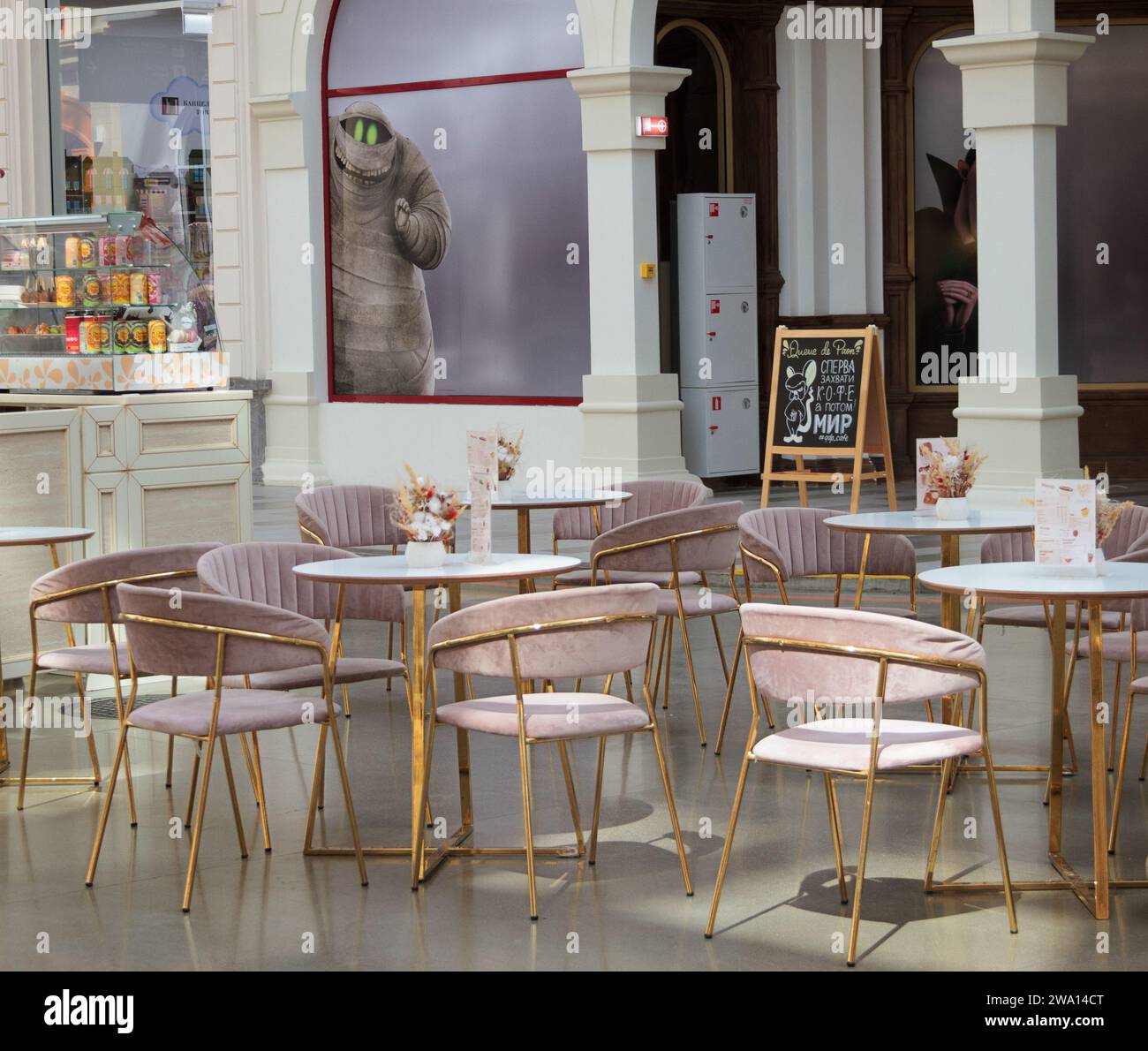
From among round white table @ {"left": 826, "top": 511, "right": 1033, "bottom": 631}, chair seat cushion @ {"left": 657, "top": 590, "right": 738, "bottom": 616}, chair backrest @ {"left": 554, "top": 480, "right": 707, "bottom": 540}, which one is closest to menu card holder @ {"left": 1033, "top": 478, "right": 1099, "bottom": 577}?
round white table @ {"left": 826, "top": 511, "right": 1033, "bottom": 631}

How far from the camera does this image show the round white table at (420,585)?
A: 4789mm

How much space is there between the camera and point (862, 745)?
418cm

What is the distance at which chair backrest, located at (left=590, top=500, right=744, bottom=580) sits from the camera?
610 cm

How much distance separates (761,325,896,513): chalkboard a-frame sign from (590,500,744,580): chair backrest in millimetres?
3346

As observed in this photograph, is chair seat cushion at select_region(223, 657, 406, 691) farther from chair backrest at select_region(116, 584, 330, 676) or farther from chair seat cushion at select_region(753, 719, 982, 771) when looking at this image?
chair seat cushion at select_region(753, 719, 982, 771)

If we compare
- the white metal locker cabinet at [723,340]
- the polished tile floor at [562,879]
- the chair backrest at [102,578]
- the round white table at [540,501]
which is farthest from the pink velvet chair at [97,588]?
the white metal locker cabinet at [723,340]

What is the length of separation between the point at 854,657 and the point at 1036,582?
0.78 m

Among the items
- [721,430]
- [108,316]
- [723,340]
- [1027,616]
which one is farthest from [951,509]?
[723,340]

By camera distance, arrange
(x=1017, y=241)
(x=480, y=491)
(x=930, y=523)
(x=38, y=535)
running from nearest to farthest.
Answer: (x=480, y=491) < (x=930, y=523) < (x=38, y=535) < (x=1017, y=241)

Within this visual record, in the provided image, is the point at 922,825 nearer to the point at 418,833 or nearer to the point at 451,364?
the point at 418,833

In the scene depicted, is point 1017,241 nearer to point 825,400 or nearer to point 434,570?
point 825,400

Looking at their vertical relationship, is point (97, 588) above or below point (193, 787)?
above
